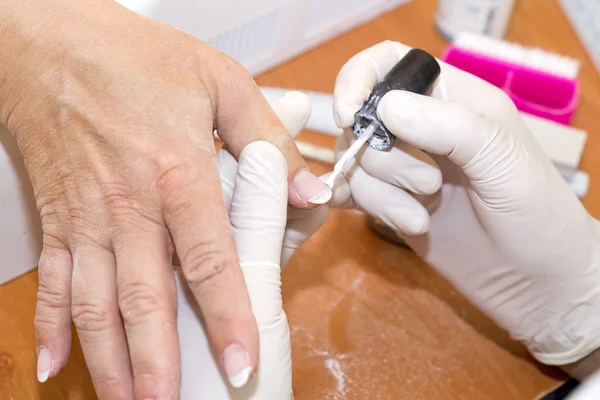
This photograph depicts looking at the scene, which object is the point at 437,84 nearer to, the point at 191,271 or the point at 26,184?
the point at 191,271

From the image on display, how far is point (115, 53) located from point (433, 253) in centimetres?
50

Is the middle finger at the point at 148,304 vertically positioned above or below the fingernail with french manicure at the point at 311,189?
below

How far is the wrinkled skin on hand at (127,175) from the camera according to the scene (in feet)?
1.92

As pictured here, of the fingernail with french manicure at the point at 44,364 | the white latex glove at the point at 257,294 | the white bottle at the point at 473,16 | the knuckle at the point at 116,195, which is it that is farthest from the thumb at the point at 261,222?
the white bottle at the point at 473,16

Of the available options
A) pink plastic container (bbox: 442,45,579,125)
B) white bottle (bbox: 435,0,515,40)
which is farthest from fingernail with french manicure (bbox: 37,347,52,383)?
white bottle (bbox: 435,0,515,40)

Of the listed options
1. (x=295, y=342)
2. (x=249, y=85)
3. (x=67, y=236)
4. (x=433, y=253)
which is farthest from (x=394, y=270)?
(x=67, y=236)

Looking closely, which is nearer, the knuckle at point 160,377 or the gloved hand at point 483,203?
the knuckle at point 160,377

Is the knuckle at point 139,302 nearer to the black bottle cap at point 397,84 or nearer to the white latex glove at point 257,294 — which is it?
the white latex glove at point 257,294

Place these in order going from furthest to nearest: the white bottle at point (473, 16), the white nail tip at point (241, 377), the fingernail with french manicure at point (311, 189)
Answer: the white bottle at point (473, 16) → the fingernail with french manicure at point (311, 189) → the white nail tip at point (241, 377)

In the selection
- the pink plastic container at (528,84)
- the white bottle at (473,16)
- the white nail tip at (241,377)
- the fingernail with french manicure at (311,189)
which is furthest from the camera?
the white bottle at (473,16)

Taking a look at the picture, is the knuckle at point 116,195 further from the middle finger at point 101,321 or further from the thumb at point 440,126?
the thumb at point 440,126

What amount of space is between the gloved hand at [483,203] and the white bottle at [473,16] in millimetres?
434

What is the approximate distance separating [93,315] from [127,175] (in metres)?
0.14

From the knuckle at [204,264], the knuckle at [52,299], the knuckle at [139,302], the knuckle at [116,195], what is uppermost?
the knuckle at [116,195]
